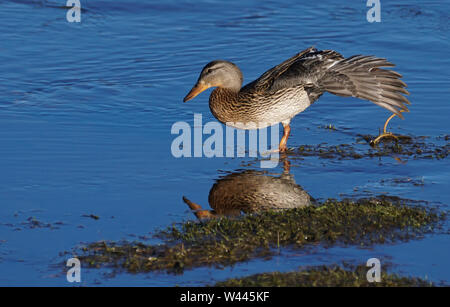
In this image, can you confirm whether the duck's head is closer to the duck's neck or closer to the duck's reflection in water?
the duck's neck

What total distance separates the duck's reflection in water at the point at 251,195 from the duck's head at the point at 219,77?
1305 mm

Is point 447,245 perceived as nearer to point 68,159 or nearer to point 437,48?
point 68,159

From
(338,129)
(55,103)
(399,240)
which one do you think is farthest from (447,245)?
(55,103)

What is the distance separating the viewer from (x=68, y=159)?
8.08 metres

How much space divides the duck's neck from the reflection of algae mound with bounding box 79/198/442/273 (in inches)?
82.1

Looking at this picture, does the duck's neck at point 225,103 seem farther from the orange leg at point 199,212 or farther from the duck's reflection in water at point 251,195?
the orange leg at point 199,212

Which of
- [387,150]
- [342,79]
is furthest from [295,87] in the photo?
[387,150]

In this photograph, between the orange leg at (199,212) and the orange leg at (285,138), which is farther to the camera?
the orange leg at (285,138)

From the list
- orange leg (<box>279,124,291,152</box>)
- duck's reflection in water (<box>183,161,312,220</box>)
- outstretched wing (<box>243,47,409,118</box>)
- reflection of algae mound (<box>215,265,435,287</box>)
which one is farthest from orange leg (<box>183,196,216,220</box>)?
outstretched wing (<box>243,47,409,118</box>)

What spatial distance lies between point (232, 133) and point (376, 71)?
1890 millimetres

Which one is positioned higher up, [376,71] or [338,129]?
[376,71]

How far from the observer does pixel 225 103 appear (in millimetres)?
8703

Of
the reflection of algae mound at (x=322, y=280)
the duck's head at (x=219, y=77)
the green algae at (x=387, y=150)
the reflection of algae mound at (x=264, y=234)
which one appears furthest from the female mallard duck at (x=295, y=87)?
the reflection of algae mound at (x=322, y=280)

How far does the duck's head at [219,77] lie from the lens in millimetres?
8688
